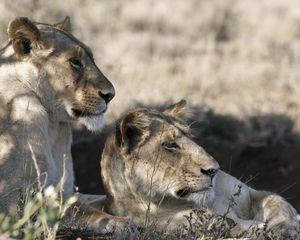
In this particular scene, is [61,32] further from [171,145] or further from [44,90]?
[171,145]

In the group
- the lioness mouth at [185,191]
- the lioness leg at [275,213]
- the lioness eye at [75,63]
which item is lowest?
the lioness leg at [275,213]

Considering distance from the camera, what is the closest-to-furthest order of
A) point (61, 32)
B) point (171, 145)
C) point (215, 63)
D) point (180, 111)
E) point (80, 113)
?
point (171, 145) → point (80, 113) → point (61, 32) → point (180, 111) → point (215, 63)

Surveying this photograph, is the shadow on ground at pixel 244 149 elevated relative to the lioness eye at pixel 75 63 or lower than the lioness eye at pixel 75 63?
lower

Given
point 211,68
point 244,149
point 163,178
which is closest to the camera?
point 163,178

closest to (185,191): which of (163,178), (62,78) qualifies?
(163,178)

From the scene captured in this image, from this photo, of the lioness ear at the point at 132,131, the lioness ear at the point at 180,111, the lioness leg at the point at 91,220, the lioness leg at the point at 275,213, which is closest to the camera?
the lioness leg at the point at 91,220

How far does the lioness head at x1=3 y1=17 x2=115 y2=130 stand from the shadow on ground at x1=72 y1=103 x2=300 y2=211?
428cm

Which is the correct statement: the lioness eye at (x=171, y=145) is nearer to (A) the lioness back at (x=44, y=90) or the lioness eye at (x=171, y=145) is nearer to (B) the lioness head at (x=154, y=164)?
(B) the lioness head at (x=154, y=164)

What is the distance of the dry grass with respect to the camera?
40.2 ft

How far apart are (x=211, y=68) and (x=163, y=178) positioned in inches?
360

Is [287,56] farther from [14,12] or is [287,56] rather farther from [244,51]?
[14,12]

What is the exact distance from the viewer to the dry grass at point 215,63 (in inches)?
482

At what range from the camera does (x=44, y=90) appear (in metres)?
6.55

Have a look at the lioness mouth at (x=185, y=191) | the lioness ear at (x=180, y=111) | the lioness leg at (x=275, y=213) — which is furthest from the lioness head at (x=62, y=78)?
the lioness leg at (x=275, y=213)
